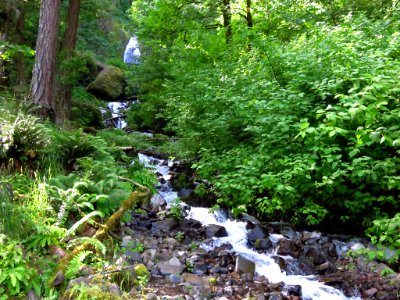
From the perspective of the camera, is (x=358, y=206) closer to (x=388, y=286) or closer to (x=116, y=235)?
(x=388, y=286)

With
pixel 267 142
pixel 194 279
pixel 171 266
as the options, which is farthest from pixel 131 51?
pixel 194 279

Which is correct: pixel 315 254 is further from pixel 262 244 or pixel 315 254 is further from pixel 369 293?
pixel 369 293

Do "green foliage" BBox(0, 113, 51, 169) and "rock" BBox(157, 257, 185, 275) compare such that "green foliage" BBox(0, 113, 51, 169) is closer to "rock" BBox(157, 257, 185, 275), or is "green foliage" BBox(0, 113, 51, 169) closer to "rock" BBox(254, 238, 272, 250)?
"rock" BBox(157, 257, 185, 275)

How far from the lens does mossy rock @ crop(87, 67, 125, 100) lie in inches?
817

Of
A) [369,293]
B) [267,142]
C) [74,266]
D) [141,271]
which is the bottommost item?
[369,293]

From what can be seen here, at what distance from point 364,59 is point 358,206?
2.31 meters

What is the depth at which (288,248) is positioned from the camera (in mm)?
6023

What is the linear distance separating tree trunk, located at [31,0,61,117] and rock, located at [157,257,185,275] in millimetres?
5563

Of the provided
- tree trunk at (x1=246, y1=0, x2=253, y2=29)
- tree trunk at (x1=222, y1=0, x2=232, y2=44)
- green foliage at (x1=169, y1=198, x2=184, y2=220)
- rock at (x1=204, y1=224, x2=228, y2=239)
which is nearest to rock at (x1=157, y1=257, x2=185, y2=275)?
rock at (x1=204, y1=224, x2=228, y2=239)

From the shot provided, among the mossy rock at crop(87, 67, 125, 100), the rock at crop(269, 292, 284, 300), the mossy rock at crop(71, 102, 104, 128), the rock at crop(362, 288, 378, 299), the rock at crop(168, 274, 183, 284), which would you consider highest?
the mossy rock at crop(87, 67, 125, 100)

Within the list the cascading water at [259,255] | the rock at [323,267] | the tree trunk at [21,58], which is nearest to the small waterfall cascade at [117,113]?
the tree trunk at [21,58]

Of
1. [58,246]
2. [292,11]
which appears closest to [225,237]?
[58,246]

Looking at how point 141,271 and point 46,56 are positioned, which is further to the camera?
point 46,56

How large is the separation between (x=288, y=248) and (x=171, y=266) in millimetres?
2218
